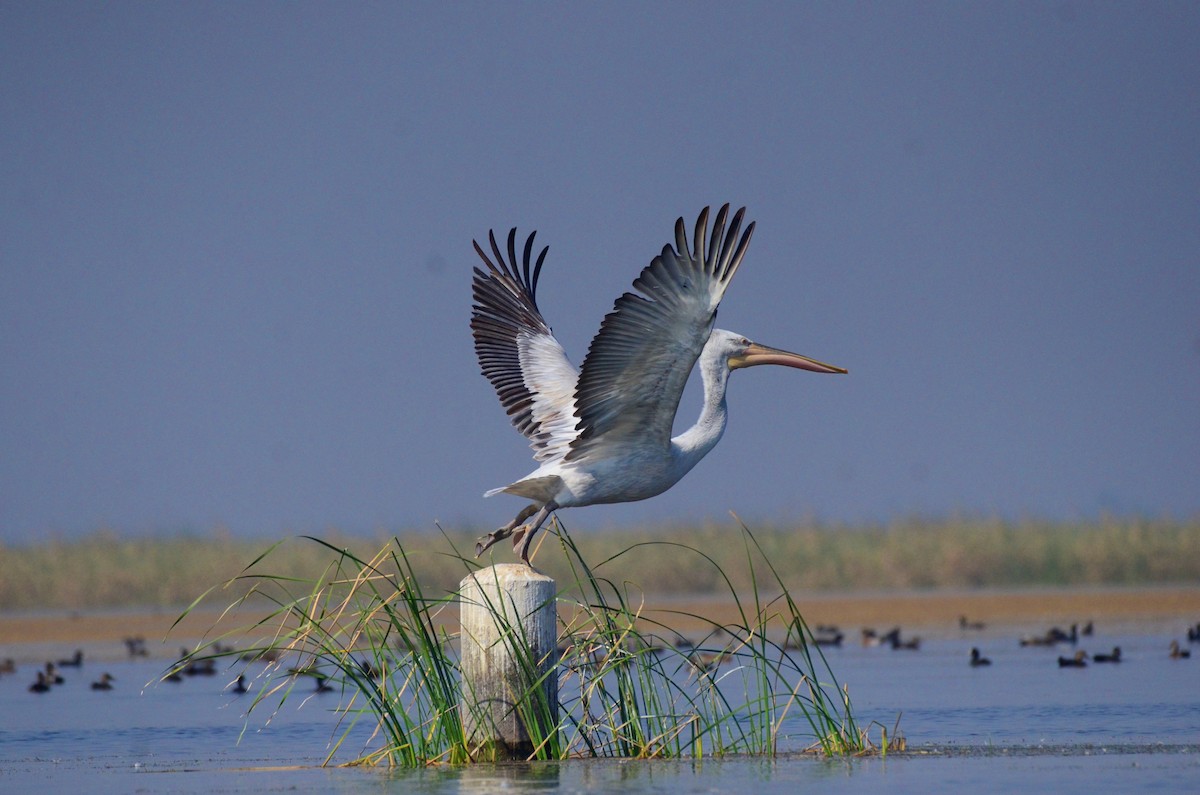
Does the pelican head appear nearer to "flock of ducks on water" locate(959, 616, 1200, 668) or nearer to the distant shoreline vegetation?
"flock of ducks on water" locate(959, 616, 1200, 668)

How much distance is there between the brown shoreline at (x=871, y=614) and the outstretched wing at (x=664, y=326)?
1190 centimetres

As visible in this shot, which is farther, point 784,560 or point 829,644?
point 784,560

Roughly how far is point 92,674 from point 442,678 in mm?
8823

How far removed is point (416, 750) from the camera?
807cm

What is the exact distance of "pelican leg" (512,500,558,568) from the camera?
802 cm

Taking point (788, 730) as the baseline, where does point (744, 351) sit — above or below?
above

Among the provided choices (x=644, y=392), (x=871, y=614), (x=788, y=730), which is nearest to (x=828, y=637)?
(x=871, y=614)

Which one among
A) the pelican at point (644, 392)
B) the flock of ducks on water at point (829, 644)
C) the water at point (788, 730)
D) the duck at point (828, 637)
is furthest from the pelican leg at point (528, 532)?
the duck at point (828, 637)

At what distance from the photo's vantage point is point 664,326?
24.9 feet

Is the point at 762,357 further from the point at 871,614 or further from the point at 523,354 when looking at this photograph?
the point at 871,614

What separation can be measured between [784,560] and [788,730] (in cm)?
1642

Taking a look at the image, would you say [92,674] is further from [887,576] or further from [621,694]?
[887,576]

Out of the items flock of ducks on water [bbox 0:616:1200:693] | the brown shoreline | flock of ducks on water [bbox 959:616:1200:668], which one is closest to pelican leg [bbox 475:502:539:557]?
flock of ducks on water [bbox 0:616:1200:693]

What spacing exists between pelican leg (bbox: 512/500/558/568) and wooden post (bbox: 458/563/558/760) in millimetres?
147
